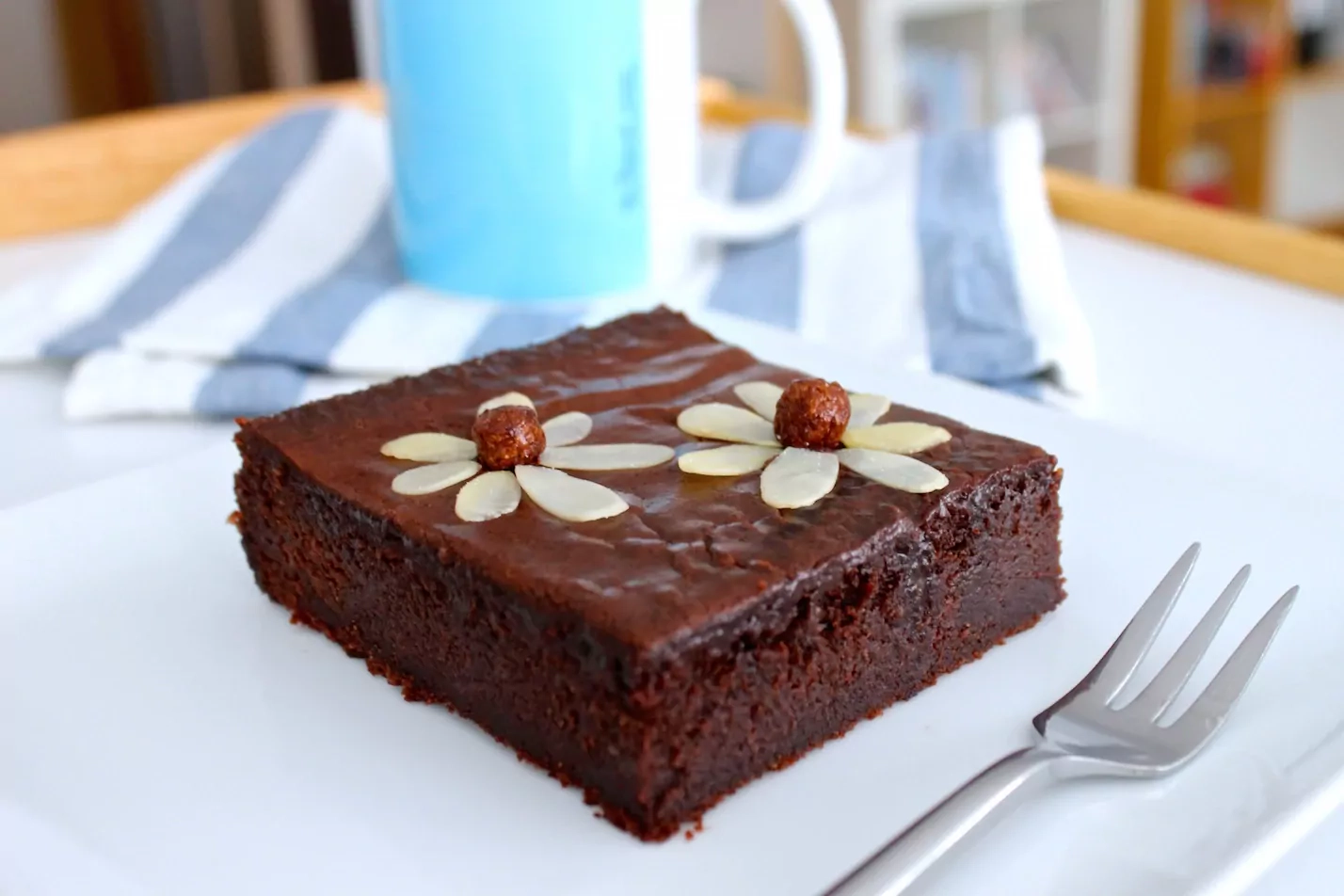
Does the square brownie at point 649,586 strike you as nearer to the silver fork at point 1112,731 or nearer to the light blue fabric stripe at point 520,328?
the silver fork at point 1112,731

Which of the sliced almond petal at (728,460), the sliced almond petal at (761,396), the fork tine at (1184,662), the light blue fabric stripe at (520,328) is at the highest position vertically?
the sliced almond petal at (761,396)

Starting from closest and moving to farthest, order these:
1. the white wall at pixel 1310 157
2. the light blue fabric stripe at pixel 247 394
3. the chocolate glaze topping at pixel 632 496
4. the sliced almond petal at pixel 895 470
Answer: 1. the chocolate glaze topping at pixel 632 496
2. the sliced almond petal at pixel 895 470
3. the light blue fabric stripe at pixel 247 394
4. the white wall at pixel 1310 157

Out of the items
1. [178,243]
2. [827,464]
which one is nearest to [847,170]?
[178,243]

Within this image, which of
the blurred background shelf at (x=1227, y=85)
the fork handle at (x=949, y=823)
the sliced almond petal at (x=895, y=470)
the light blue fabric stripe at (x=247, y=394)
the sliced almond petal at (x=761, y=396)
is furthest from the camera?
the blurred background shelf at (x=1227, y=85)

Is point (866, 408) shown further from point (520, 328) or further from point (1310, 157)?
point (1310, 157)

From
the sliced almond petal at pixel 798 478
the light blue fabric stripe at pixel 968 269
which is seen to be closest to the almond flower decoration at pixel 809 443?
the sliced almond petal at pixel 798 478

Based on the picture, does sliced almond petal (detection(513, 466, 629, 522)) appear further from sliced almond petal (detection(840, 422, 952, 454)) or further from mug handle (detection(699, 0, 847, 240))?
mug handle (detection(699, 0, 847, 240))

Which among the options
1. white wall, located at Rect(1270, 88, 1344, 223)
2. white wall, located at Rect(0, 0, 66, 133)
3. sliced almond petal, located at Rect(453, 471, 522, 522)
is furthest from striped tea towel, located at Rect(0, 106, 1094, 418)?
white wall, located at Rect(1270, 88, 1344, 223)

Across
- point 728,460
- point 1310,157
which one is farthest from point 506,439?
point 1310,157
